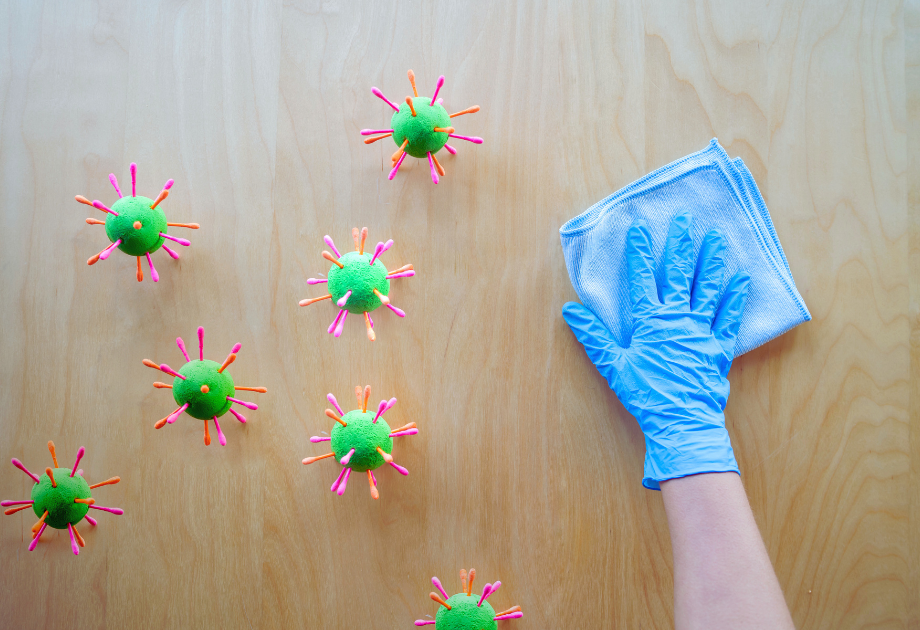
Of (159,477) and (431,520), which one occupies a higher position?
(159,477)

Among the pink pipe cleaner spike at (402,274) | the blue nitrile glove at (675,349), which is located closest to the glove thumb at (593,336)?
the blue nitrile glove at (675,349)

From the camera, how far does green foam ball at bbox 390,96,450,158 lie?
840mm

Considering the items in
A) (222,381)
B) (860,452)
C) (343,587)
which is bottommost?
(343,587)

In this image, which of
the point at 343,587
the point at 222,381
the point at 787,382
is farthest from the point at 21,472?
the point at 787,382

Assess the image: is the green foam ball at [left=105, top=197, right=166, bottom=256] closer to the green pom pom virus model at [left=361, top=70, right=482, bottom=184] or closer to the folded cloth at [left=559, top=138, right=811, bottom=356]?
the green pom pom virus model at [left=361, top=70, right=482, bottom=184]

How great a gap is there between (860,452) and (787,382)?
160 mm

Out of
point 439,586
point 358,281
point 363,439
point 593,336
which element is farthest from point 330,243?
point 439,586

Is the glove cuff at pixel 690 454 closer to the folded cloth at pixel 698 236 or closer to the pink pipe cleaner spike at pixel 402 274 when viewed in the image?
the folded cloth at pixel 698 236

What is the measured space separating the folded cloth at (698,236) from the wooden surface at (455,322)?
0.11 ft

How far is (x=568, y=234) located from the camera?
896 mm

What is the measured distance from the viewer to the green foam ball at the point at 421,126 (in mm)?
840

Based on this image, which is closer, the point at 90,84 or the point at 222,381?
the point at 222,381

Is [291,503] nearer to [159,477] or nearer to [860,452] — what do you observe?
[159,477]

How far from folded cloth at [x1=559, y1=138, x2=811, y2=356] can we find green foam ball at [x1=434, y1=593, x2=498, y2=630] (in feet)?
1.52
